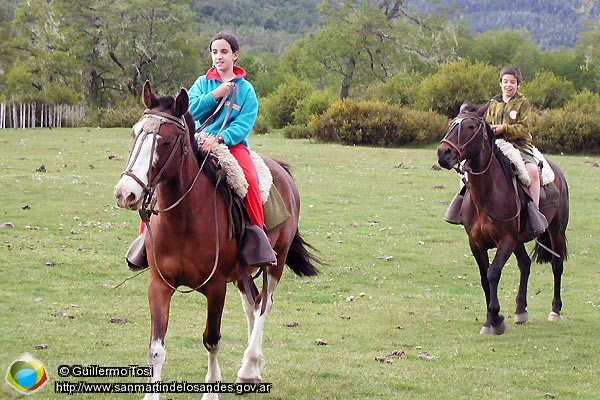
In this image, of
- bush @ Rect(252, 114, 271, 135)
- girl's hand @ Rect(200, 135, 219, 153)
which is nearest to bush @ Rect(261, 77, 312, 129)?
bush @ Rect(252, 114, 271, 135)

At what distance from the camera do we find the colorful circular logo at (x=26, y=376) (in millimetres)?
6262

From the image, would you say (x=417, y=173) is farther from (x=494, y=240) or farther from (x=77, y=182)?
(x=494, y=240)

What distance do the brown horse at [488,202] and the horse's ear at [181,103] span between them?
3992mm

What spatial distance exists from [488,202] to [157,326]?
5.30 metres

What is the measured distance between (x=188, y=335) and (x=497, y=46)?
72054 mm

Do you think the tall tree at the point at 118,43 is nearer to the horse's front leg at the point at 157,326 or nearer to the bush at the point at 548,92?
the bush at the point at 548,92

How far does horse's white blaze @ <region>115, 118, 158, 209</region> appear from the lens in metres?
5.05

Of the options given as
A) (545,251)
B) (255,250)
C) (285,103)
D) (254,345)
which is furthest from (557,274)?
(285,103)

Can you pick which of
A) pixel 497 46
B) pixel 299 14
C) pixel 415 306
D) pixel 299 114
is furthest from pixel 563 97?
pixel 299 14

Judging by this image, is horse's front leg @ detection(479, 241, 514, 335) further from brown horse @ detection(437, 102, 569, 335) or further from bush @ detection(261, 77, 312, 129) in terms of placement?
bush @ detection(261, 77, 312, 129)

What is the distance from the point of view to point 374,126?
A: 3466 centimetres

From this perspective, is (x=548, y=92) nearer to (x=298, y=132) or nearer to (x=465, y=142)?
(x=298, y=132)

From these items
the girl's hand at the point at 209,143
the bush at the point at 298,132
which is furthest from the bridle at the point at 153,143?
the bush at the point at 298,132

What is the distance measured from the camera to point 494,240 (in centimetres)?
983
